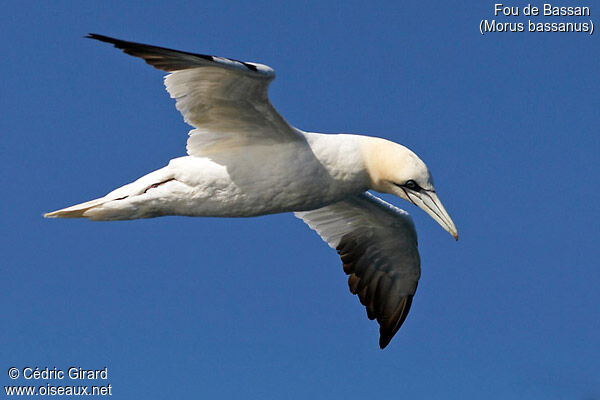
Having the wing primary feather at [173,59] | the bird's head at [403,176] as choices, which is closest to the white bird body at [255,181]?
the bird's head at [403,176]

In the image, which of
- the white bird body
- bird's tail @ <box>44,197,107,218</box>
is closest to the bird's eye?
the white bird body

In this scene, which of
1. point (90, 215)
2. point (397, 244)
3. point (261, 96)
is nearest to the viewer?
point (261, 96)

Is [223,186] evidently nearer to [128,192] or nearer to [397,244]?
[128,192]

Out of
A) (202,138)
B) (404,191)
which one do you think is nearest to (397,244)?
(404,191)

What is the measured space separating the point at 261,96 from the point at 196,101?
723 millimetres

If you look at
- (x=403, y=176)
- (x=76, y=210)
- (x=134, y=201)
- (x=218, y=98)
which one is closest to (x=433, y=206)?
(x=403, y=176)

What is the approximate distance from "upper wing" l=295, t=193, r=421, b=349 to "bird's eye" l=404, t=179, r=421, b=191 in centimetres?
252

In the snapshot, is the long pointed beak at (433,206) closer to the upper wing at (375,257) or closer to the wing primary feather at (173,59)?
the wing primary feather at (173,59)

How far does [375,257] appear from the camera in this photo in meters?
14.4

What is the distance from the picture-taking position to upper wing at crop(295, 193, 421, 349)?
46.4ft

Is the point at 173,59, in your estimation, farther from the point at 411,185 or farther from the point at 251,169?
the point at 411,185

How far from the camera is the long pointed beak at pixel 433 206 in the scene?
11.6 metres

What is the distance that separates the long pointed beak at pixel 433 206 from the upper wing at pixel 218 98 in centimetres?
147

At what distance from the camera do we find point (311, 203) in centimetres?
1157
